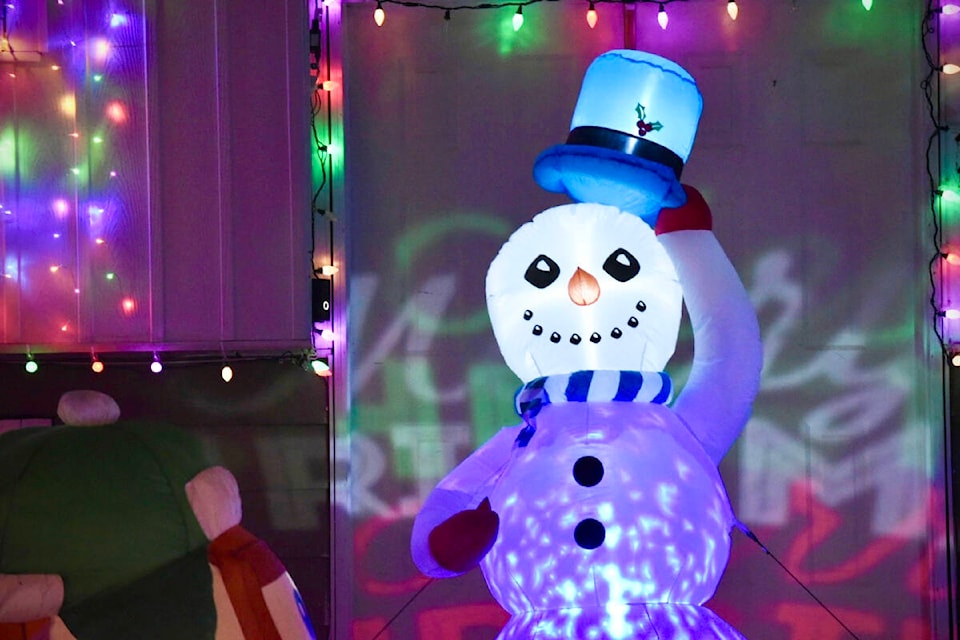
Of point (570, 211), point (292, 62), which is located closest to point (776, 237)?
point (570, 211)

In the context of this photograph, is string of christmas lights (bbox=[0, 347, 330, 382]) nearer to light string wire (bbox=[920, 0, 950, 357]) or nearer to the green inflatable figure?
the green inflatable figure

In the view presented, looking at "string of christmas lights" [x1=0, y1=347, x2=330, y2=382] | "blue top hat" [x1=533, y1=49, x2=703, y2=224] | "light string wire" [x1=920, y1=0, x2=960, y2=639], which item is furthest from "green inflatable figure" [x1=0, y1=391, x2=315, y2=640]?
"light string wire" [x1=920, y1=0, x2=960, y2=639]

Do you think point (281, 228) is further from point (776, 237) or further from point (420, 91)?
point (776, 237)

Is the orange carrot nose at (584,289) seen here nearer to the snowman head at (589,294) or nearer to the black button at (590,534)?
the snowman head at (589,294)

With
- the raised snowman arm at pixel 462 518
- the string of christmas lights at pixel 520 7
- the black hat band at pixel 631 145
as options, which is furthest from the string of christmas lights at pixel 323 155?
the black hat band at pixel 631 145

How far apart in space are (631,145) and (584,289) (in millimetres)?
384

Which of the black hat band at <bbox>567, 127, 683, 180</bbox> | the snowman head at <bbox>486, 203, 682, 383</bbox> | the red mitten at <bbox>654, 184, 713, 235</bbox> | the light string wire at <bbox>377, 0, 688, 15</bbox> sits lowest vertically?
the snowman head at <bbox>486, 203, 682, 383</bbox>

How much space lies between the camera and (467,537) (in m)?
2.42

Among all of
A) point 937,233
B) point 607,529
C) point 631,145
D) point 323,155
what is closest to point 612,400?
point 607,529

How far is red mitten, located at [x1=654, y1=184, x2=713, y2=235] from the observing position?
267 centimetres

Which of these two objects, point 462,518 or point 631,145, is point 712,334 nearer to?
point 631,145

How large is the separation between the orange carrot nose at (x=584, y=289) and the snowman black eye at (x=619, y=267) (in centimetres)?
5

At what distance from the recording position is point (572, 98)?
3383 millimetres

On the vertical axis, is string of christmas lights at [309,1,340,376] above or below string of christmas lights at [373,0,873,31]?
below
